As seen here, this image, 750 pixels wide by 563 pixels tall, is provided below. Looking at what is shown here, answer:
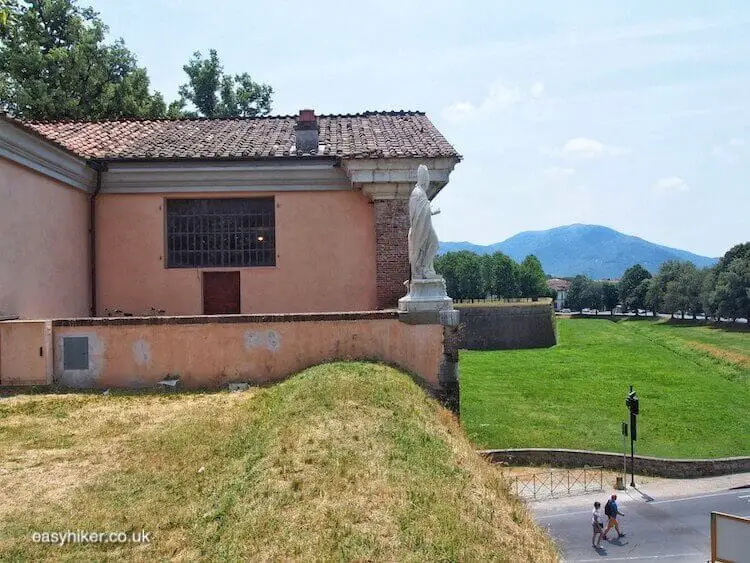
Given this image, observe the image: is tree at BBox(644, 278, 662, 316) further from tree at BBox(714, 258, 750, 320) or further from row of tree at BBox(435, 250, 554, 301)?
tree at BBox(714, 258, 750, 320)

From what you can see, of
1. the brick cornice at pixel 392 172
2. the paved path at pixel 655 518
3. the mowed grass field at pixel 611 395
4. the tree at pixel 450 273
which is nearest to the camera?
the brick cornice at pixel 392 172

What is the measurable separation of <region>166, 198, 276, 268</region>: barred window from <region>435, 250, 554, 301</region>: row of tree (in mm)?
79702

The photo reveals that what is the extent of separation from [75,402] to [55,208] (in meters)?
5.10

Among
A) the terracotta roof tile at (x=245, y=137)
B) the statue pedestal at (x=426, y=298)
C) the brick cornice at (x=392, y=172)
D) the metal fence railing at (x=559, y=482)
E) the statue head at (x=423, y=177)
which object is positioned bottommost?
the metal fence railing at (x=559, y=482)

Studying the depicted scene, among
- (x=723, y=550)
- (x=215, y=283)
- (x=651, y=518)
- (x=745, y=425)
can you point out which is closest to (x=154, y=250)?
(x=215, y=283)

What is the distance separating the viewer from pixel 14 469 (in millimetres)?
6895

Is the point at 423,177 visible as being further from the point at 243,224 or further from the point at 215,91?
the point at 215,91

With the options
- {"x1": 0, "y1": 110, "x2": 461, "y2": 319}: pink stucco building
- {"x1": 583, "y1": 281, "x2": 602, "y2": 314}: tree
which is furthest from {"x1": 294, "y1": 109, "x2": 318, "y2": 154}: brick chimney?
{"x1": 583, "y1": 281, "x2": 602, "y2": 314}: tree

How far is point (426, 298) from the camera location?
11469 mm

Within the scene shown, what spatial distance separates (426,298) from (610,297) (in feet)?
352

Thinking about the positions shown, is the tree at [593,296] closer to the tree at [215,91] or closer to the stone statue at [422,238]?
the tree at [215,91]

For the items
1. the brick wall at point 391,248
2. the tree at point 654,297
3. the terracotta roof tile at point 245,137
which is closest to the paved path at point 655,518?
the brick wall at point 391,248

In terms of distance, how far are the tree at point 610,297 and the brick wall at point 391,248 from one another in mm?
103110

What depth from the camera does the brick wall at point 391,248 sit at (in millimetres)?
14289
